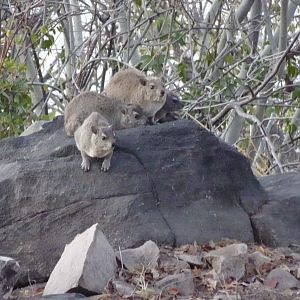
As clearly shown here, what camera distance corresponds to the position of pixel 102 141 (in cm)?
712

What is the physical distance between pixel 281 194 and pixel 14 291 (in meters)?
2.42

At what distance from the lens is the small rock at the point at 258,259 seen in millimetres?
6473

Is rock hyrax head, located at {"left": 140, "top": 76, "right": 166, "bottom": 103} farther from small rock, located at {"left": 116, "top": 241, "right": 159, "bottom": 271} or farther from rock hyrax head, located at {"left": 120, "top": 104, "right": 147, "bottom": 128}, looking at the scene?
small rock, located at {"left": 116, "top": 241, "right": 159, "bottom": 271}

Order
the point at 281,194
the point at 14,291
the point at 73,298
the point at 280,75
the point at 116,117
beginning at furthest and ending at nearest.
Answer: the point at 280,75 → the point at 116,117 → the point at 281,194 → the point at 14,291 → the point at 73,298

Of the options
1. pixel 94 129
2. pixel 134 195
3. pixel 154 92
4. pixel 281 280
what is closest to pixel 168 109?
pixel 154 92

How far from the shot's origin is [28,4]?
11.5 m

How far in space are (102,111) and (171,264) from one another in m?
2.04

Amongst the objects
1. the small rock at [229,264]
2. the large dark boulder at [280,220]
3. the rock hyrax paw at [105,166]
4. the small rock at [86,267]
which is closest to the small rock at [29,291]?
the small rock at [86,267]

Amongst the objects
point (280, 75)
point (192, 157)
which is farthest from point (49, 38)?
point (192, 157)

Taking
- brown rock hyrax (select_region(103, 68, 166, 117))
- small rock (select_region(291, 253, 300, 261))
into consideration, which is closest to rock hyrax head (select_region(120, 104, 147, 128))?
brown rock hyrax (select_region(103, 68, 166, 117))

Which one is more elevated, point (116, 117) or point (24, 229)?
point (116, 117)

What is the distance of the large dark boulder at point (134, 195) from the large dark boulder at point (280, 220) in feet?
0.30

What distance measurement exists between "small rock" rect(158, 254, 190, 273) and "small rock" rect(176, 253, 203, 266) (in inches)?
1.6

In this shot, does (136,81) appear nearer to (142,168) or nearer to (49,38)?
(142,168)
